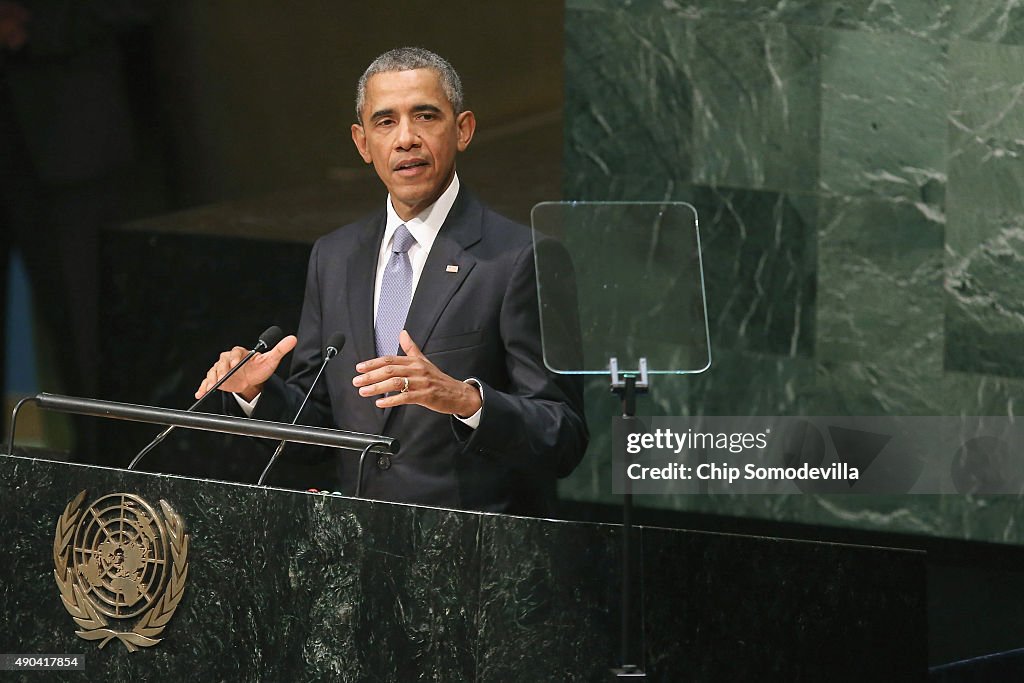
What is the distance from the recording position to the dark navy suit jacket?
3.09m

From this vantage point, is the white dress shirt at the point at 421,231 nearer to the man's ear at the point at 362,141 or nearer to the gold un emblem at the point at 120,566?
the man's ear at the point at 362,141

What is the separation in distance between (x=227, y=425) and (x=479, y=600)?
591 millimetres

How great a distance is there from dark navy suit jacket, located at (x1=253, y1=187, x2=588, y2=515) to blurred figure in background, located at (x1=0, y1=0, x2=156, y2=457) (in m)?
2.11

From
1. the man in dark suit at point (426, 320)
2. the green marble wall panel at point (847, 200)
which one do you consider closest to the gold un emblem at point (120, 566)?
the man in dark suit at point (426, 320)

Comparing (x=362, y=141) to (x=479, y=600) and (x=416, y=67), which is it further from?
(x=479, y=600)

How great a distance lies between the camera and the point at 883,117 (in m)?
4.80

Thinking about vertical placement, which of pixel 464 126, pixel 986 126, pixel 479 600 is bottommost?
pixel 479 600

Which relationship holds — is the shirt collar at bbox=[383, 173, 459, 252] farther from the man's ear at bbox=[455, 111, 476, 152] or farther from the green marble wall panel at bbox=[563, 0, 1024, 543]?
the green marble wall panel at bbox=[563, 0, 1024, 543]

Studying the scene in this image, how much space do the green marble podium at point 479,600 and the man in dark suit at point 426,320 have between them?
1.44 feet

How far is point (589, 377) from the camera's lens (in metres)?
5.07

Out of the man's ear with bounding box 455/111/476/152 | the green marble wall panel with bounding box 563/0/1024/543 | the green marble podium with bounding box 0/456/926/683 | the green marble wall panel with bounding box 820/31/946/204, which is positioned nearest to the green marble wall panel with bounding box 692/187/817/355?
the green marble wall panel with bounding box 563/0/1024/543

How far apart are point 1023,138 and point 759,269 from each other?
34.9 inches

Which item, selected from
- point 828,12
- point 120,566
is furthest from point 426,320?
point 828,12

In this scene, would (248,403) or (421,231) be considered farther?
(421,231)
